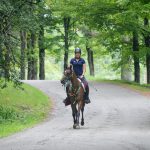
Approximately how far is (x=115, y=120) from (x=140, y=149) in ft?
29.6

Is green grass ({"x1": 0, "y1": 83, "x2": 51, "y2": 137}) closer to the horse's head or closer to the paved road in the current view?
the paved road

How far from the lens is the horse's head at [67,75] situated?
17.7 meters

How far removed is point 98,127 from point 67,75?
2.21 m

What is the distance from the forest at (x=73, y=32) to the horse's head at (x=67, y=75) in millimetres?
827

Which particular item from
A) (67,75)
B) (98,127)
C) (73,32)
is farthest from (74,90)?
(73,32)

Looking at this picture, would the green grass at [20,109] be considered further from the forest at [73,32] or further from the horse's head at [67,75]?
the horse's head at [67,75]

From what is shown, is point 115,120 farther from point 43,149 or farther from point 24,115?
point 43,149

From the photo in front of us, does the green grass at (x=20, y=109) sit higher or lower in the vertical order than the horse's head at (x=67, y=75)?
lower

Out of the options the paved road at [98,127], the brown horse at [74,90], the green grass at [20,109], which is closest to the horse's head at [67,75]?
the brown horse at [74,90]

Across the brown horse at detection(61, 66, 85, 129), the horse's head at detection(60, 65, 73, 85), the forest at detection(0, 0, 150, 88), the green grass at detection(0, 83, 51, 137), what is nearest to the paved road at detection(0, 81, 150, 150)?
the brown horse at detection(61, 66, 85, 129)

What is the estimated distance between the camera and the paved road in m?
12.6

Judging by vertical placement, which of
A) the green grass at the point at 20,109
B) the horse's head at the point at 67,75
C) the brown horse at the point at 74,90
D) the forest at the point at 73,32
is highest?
the forest at the point at 73,32

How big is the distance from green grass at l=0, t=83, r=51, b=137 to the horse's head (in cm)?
247

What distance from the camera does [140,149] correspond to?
38.9 feet
